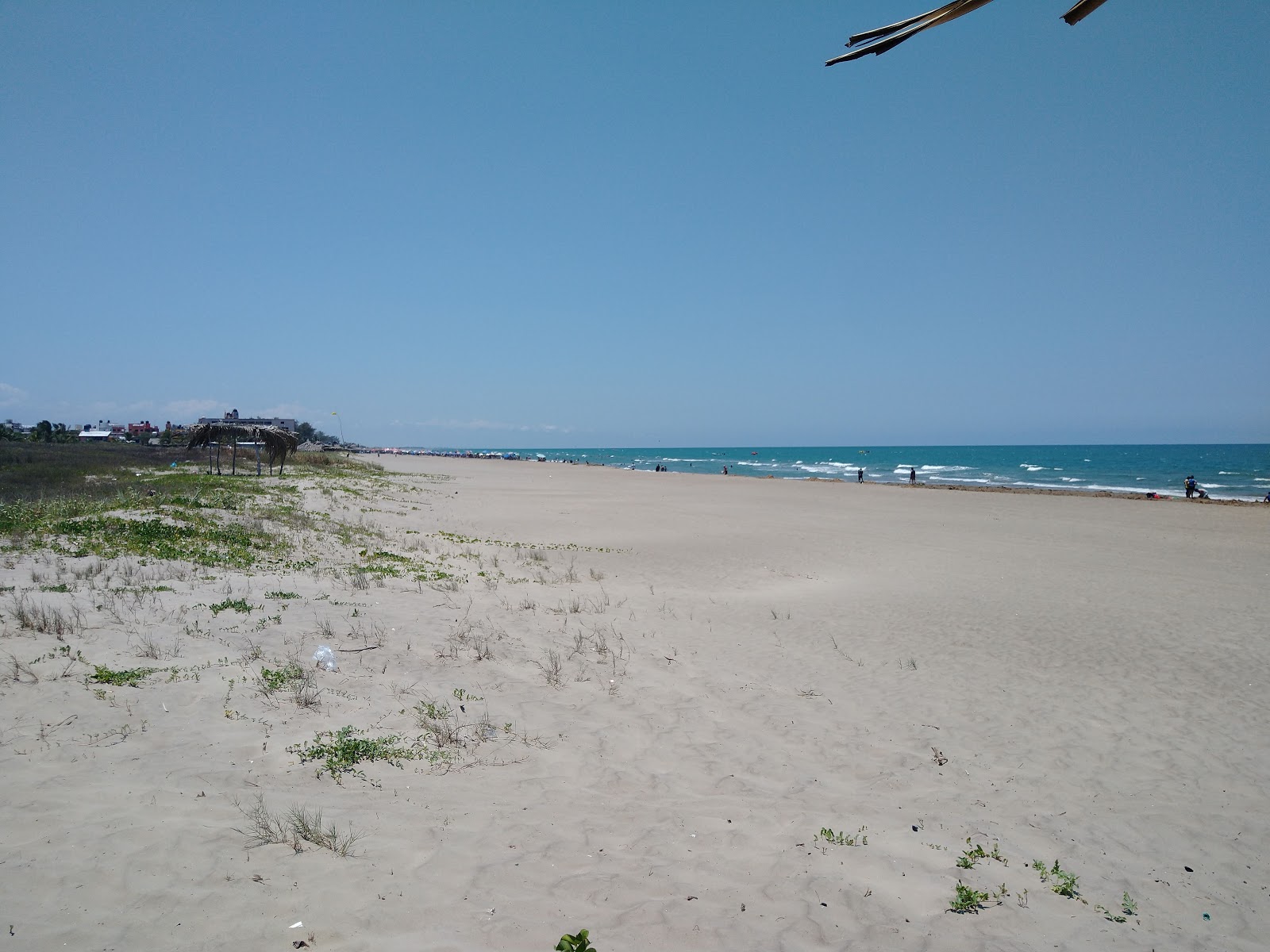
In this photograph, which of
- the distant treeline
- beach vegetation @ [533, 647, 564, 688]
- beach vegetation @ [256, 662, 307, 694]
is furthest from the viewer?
the distant treeline

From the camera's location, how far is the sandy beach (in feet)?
12.3

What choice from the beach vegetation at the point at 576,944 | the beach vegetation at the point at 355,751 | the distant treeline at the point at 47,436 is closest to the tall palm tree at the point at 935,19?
the beach vegetation at the point at 576,944

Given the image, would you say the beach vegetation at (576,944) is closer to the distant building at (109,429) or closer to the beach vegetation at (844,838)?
the beach vegetation at (844,838)

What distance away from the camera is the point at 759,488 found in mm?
44094

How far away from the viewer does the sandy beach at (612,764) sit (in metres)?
3.76

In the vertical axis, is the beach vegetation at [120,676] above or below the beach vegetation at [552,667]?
above

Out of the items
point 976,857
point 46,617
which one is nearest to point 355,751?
point 46,617

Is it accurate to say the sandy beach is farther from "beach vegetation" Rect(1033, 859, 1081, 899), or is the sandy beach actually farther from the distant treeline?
the distant treeline

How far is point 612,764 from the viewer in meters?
5.72

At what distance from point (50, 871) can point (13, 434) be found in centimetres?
5842

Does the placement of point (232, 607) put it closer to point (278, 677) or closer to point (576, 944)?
point (278, 677)

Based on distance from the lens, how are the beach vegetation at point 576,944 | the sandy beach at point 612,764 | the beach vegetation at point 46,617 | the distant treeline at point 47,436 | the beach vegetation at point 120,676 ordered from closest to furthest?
the beach vegetation at point 576,944 → the sandy beach at point 612,764 → the beach vegetation at point 120,676 → the beach vegetation at point 46,617 → the distant treeline at point 47,436

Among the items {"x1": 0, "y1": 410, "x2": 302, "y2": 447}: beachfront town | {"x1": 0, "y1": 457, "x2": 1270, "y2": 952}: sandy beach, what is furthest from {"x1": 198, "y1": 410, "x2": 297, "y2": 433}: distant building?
{"x1": 0, "y1": 457, "x2": 1270, "y2": 952}: sandy beach

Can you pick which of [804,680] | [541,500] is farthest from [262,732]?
[541,500]
